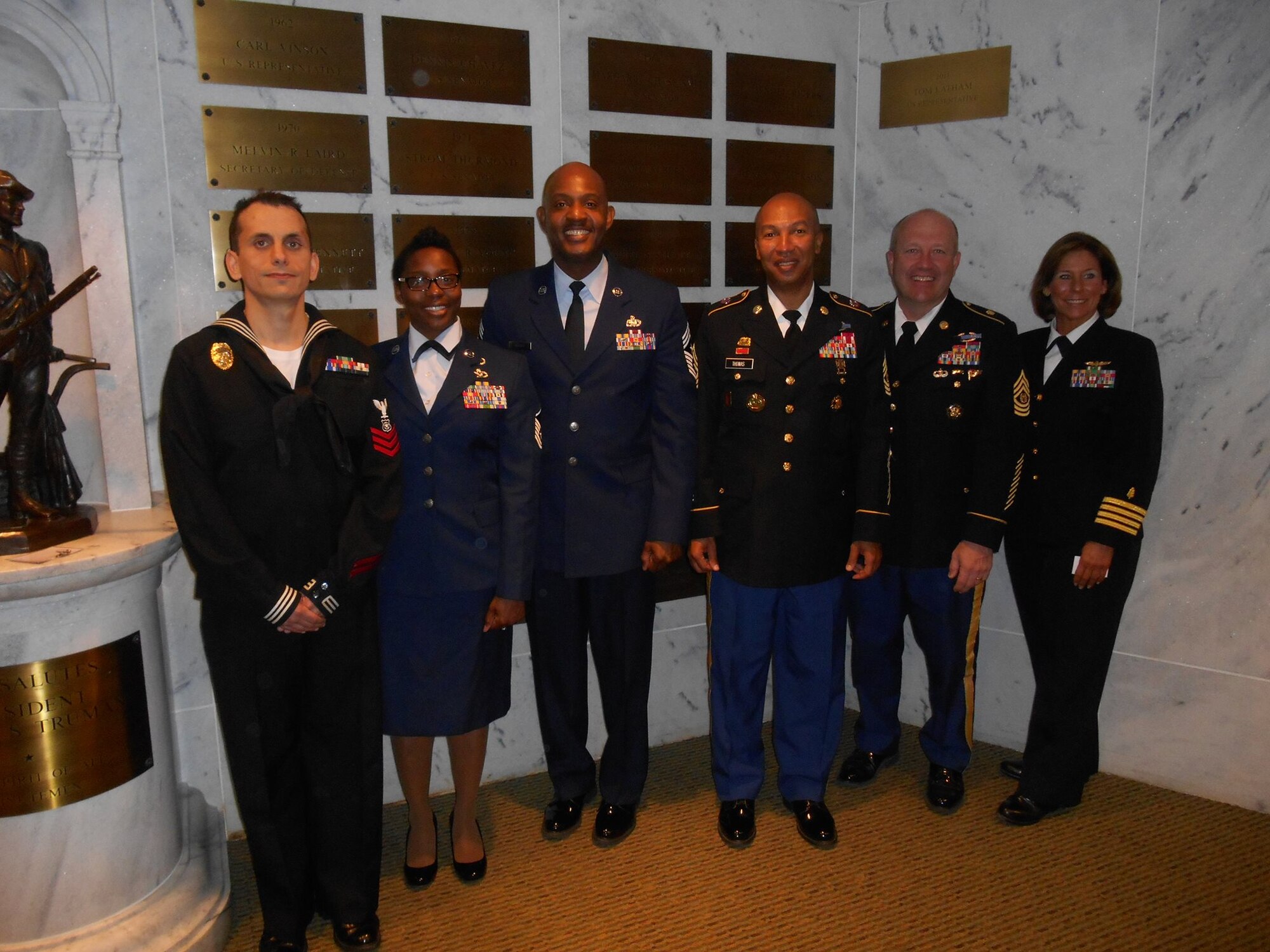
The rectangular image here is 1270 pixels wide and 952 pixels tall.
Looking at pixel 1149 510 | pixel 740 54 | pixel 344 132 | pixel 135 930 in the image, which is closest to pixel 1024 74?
pixel 740 54

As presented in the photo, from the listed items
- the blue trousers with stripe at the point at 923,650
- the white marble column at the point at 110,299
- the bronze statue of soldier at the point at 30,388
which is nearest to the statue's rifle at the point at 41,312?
the bronze statue of soldier at the point at 30,388

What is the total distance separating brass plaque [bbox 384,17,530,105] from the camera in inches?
116

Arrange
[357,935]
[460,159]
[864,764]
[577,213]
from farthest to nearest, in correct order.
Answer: [864,764] → [460,159] → [577,213] → [357,935]

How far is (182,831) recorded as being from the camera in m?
2.58

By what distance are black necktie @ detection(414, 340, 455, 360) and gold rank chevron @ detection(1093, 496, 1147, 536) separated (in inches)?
78.3

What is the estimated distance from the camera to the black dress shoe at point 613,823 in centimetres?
287

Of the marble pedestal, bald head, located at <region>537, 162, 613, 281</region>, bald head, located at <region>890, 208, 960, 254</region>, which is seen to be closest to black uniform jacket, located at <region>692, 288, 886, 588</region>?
bald head, located at <region>890, 208, 960, 254</region>

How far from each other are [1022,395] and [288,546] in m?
2.18

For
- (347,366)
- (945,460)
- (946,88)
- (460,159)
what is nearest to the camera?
(347,366)

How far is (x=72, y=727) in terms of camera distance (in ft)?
7.18

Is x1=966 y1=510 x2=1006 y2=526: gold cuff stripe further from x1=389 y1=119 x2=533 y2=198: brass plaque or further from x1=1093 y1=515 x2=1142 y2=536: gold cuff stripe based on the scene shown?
x1=389 y1=119 x2=533 y2=198: brass plaque

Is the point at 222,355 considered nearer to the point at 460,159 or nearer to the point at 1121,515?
the point at 460,159

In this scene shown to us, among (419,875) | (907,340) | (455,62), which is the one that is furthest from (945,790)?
(455,62)

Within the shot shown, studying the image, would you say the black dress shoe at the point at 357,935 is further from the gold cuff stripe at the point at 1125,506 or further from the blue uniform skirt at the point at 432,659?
the gold cuff stripe at the point at 1125,506
